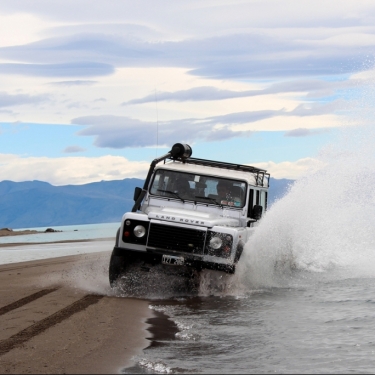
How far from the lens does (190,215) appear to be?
11.7 m

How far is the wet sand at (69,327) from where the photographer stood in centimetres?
700

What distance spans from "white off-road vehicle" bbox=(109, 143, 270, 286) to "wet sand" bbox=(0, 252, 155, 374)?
962 mm

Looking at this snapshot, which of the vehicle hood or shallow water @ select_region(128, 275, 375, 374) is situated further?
the vehicle hood

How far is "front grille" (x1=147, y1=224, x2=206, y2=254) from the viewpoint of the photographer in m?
11.3

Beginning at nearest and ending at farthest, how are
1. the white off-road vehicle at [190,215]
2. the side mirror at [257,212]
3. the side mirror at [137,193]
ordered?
the white off-road vehicle at [190,215], the side mirror at [137,193], the side mirror at [257,212]

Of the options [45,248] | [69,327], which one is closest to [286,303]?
[69,327]

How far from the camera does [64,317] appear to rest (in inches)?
379

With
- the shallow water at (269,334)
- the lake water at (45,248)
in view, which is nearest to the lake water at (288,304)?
the shallow water at (269,334)

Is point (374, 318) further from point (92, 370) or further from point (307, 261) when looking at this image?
point (307, 261)

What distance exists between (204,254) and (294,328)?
245 cm

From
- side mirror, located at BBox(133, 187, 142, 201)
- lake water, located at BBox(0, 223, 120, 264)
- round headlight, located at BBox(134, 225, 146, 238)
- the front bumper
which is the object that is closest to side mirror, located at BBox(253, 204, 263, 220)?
the front bumper

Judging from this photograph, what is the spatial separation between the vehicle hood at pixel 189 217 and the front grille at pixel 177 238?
0.13 metres

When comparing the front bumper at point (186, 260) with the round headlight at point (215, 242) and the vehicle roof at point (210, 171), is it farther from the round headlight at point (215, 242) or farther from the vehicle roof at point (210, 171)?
the vehicle roof at point (210, 171)

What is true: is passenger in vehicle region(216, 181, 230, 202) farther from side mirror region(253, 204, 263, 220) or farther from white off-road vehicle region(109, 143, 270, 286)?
side mirror region(253, 204, 263, 220)
